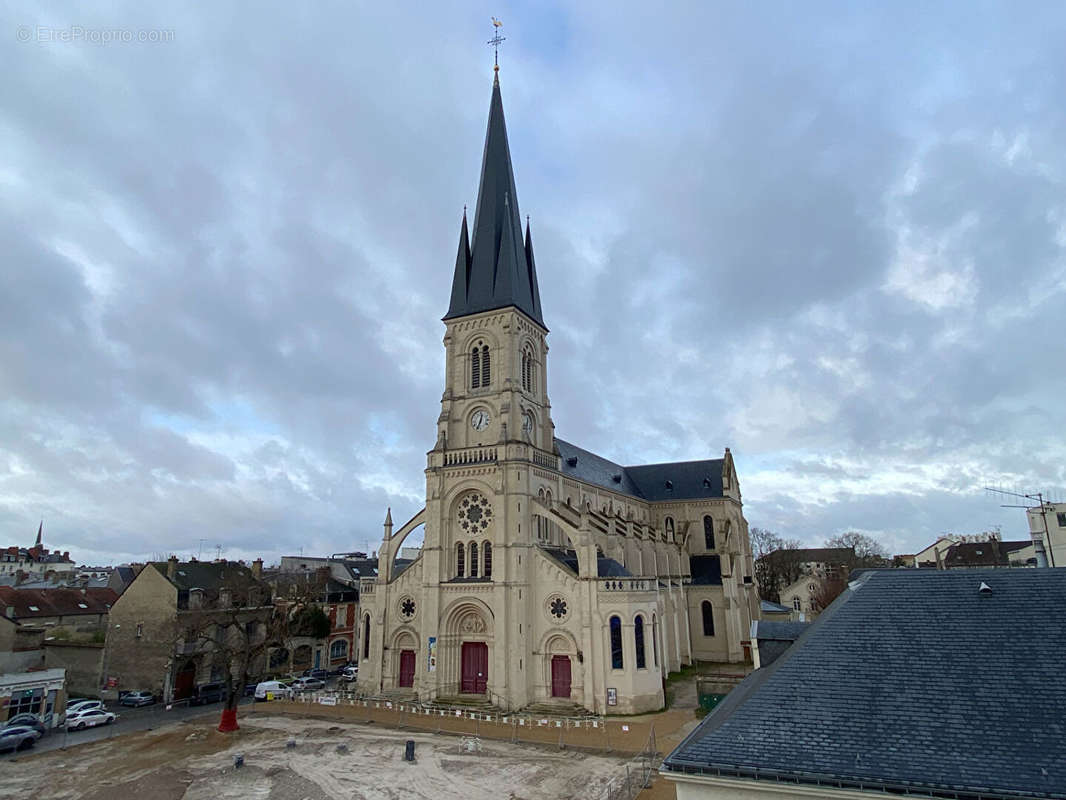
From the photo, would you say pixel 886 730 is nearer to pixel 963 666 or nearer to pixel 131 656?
pixel 963 666

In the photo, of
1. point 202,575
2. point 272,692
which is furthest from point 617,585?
point 202,575

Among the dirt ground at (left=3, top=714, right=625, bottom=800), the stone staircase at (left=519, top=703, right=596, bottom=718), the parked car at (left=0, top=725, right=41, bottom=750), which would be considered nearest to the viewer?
the dirt ground at (left=3, top=714, right=625, bottom=800)

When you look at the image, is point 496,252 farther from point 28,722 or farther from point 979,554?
point 979,554

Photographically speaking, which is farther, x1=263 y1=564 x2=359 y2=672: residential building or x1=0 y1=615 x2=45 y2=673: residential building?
x1=263 y1=564 x2=359 y2=672: residential building

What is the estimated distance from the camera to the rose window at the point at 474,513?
36906 mm

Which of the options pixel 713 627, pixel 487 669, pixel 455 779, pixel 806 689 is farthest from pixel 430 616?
pixel 806 689

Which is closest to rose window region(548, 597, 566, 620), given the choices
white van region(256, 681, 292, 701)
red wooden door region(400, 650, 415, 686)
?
red wooden door region(400, 650, 415, 686)

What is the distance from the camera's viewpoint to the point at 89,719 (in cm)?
3105

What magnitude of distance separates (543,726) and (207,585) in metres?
25.1

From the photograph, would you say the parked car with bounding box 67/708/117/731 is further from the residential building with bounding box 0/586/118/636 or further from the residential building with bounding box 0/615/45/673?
the residential building with bounding box 0/586/118/636

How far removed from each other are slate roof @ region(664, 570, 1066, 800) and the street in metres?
29.3

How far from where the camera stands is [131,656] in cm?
3831

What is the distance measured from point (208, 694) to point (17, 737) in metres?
13.0

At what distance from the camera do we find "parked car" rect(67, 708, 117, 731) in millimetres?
30594
